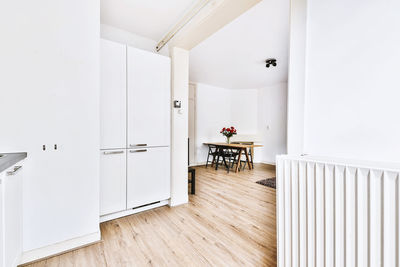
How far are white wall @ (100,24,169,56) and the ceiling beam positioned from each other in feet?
1.37

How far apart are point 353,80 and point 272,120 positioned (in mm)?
4825

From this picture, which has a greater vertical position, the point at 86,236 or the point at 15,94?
the point at 15,94

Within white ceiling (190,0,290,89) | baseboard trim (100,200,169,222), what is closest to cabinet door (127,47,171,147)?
baseboard trim (100,200,169,222)

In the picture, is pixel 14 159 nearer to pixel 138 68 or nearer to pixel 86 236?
pixel 86 236

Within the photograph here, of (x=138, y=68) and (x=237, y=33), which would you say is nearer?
(x=138, y=68)

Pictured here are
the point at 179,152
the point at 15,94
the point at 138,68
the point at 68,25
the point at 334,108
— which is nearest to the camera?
the point at 334,108

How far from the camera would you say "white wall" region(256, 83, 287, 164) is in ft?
17.5

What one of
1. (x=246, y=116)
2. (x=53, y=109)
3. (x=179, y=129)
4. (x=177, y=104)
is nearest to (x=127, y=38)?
(x=177, y=104)

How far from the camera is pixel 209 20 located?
1.88 meters

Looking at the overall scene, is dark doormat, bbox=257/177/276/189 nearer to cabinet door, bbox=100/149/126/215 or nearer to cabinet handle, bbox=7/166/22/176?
cabinet door, bbox=100/149/126/215

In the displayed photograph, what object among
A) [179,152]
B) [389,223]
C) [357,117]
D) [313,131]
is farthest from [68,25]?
[389,223]

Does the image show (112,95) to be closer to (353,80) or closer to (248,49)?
(353,80)

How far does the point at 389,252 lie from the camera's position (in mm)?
739

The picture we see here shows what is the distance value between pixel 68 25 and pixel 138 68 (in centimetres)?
74
